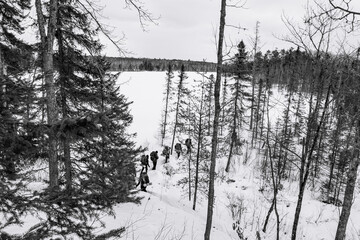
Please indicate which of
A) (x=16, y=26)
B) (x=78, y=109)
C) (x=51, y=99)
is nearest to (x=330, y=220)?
(x=78, y=109)

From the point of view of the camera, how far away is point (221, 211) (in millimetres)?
16750

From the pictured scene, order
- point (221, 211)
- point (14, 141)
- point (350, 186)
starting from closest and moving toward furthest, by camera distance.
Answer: point (14, 141) → point (350, 186) → point (221, 211)

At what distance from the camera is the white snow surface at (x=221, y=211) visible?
8.23m

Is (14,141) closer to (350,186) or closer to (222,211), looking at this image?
(350,186)

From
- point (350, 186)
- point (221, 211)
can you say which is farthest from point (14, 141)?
point (221, 211)

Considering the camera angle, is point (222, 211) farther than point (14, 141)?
Yes

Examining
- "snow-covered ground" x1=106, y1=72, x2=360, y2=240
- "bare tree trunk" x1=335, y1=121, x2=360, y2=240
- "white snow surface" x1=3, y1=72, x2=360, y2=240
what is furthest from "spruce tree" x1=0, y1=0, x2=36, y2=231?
"bare tree trunk" x1=335, y1=121, x2=360, y2=240

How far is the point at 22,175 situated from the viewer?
253 cm

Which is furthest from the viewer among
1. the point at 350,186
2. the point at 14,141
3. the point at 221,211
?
the point at 221,211

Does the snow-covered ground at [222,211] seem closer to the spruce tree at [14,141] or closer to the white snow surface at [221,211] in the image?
the white snow surface at [221,211]

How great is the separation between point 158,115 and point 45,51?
1626 inches

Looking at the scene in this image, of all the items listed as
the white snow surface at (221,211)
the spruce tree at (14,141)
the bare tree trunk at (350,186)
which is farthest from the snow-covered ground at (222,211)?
the bare tree trunk at (350,186)

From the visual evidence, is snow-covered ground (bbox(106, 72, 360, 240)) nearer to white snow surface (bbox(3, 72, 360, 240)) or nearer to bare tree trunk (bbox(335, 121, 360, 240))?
white snow surface (bbox(3, 72, 360, 240))

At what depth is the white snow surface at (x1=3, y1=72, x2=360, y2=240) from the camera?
324 inches
